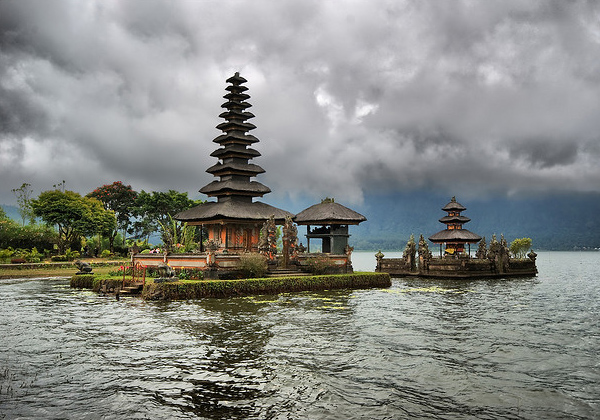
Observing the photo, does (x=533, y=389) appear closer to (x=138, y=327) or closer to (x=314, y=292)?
(x=138, y=327)

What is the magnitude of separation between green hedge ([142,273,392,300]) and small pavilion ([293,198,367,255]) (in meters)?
7.19

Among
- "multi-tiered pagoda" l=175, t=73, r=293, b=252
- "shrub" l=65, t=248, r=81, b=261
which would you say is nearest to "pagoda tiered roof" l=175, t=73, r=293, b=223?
"multi-tiered pagoda" l=175, t=73, r=293, b=252

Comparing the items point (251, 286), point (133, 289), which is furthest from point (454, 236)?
point (133, 289)

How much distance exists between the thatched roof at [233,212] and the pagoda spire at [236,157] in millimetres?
1270

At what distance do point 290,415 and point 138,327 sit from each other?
470 inches

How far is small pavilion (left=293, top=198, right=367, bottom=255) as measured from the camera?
44.8 metres

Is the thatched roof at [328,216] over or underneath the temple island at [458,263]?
over

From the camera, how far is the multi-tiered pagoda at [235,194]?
42250 mm

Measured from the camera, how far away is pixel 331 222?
148 feet

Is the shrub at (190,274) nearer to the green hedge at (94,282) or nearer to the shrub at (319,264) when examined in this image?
the green hedge at (94,282)

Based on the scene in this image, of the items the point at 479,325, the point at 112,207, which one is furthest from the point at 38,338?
the point at 112,207

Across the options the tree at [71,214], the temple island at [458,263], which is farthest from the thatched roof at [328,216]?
the tree at [71,214]

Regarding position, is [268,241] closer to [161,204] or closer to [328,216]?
[328,216]

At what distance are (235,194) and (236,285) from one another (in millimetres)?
15883
